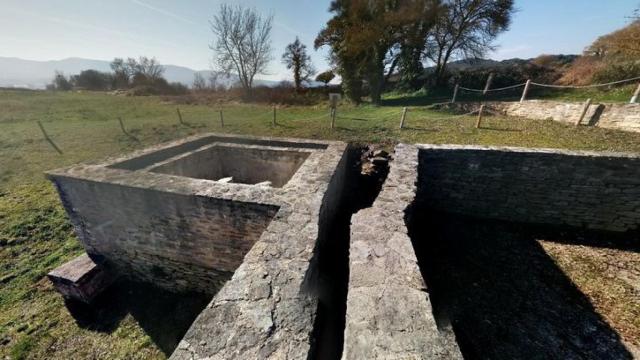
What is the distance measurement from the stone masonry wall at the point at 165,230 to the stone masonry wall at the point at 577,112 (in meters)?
12.3

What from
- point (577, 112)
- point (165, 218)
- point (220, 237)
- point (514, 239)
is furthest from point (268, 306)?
point (577, 112)

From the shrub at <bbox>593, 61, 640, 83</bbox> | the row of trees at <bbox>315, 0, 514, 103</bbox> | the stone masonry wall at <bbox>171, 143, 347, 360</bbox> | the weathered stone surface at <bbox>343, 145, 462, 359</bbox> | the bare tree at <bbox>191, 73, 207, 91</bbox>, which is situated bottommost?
the stone masonry wall at <bbox>171, 143, 347, 360</bbox>

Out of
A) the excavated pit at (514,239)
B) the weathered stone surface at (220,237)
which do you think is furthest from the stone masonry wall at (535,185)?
the weathered stone surface at (220,237)

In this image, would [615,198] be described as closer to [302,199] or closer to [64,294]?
[302,199]

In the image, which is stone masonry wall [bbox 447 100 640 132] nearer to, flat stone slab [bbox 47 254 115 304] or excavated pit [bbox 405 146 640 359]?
excavated pit [bbox 405 146 640 359]

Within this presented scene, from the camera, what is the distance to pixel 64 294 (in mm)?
4688

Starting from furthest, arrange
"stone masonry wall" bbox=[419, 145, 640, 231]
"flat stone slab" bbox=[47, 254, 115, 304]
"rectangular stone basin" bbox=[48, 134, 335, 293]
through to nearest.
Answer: "stone masonry wall" bbox=[419, 145, 640, 231] < "flat stone slab" bbox=[47, 254, 115, 304] < "rectangular stone basin" bbox=[48, 134, 335, 293]

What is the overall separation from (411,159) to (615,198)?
4.46m

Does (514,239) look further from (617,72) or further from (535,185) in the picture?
(617,72)

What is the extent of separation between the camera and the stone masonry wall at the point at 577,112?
843 centimetres

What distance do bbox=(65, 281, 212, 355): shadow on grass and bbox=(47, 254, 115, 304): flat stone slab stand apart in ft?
0.48

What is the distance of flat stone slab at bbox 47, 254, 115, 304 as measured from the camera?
14.7ft

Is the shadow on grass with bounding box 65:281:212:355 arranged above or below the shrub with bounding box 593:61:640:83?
below

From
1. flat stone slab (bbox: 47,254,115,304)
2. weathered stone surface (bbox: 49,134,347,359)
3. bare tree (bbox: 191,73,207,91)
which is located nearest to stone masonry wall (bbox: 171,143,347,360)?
weathered stone surface (bbox: 49,134,347,359)
